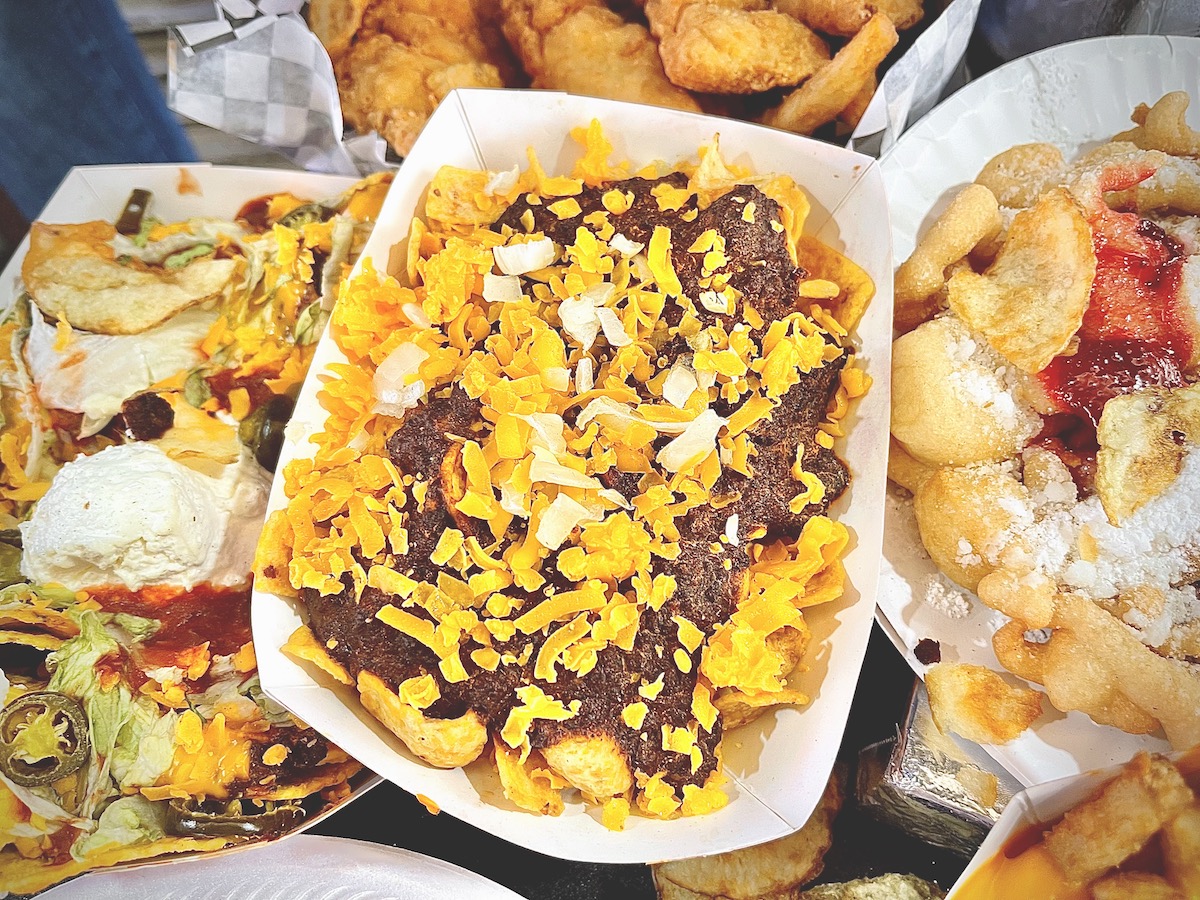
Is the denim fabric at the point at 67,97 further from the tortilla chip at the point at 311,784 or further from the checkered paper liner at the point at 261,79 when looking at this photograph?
the tortilla chip at the point at 311,784

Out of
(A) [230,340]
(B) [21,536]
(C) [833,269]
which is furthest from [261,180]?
(C) [833,269]

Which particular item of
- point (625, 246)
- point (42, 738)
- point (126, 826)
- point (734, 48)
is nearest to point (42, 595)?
point (42, 738)

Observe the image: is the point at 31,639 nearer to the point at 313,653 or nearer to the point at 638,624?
the point at 313,653

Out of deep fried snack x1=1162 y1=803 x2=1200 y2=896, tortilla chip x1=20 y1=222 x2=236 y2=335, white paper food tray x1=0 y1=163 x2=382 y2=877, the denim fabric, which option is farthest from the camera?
the denim fabric

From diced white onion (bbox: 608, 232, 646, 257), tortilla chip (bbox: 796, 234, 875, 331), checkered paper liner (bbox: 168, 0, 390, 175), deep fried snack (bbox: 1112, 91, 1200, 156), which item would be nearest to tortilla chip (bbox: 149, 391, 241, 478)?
checkered paper liner (bbox: 168, 0, 390, 175)

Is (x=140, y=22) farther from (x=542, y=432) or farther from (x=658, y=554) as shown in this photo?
(x=658, y=554)

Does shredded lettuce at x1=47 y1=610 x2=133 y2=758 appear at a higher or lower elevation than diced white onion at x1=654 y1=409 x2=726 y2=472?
lower

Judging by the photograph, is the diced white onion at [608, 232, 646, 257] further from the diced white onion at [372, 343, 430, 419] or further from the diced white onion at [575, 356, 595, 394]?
the diced white onion at [372, 343, 430, 419]
